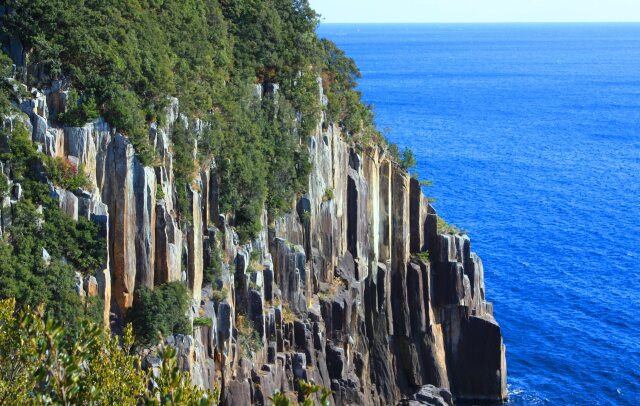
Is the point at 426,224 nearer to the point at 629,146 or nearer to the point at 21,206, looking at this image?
the point at 21,206

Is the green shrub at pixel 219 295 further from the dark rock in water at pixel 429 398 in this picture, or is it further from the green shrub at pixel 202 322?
the dark rock in water at pixel 429 398

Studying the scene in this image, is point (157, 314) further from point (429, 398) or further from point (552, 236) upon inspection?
point (552, 236)

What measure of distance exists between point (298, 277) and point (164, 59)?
17.4 metres

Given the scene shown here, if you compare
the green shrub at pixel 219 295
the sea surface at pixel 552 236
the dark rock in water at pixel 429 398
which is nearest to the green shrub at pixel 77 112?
the green shrub at pixel 219 295

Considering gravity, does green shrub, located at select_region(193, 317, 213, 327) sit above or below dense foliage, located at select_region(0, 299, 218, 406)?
below

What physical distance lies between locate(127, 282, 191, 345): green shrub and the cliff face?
0.59m

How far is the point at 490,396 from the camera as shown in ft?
274

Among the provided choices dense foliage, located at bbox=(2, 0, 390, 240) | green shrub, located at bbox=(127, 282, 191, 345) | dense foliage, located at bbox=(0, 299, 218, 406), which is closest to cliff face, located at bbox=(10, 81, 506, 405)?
green shrub, located at bbox=(127, 282, 191, 345)

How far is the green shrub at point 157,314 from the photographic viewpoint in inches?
2199

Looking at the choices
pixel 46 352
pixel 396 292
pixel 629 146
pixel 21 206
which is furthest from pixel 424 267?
pixel 629 146

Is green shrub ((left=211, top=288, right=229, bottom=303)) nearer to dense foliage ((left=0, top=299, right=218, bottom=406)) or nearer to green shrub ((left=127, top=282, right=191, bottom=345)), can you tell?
green shrub ((left=127, top=282, right=191, bottom=345))

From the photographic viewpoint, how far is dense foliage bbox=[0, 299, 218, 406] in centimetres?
3142

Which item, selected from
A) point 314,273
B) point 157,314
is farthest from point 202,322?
point 314,273

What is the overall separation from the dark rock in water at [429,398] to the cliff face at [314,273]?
10.7 feet
